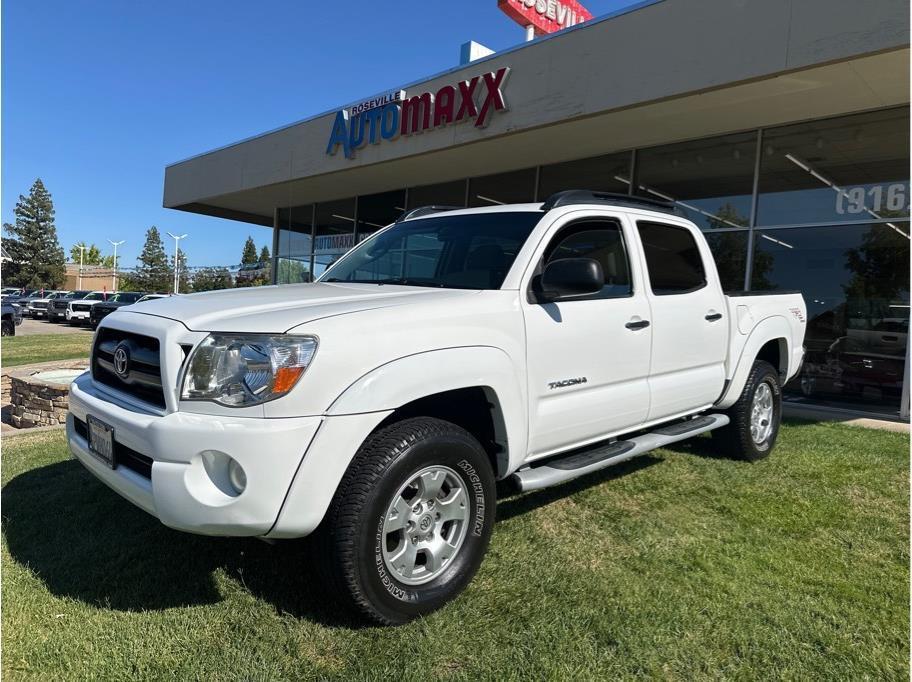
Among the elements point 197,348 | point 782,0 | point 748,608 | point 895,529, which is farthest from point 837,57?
point 197,348

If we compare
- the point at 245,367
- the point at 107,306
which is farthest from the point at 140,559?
the point at 107,306

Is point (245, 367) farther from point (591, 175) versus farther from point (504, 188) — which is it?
point (504, 188)

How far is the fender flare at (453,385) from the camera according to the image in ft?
8.11

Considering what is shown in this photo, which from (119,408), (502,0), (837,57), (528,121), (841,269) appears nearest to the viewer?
(119,408)

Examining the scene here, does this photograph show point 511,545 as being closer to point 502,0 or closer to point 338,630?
point 338,630

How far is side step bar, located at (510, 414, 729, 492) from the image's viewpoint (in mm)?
3139

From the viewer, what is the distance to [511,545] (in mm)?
3434

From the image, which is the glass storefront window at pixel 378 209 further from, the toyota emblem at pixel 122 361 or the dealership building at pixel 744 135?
the toyota emblem at pixel 122 361

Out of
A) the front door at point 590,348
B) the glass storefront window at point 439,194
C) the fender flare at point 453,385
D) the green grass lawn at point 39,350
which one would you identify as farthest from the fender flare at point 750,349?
the green grass lawn at point 39,350

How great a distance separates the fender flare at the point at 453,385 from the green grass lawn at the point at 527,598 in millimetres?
749

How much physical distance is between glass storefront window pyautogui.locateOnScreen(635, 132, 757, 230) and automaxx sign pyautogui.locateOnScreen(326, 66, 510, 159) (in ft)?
9.72

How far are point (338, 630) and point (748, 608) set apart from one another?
6.04 feet

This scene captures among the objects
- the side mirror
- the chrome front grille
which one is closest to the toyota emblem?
the chrome front grille

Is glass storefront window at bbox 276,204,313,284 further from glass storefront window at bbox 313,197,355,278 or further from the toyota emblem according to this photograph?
the toyota emblem
